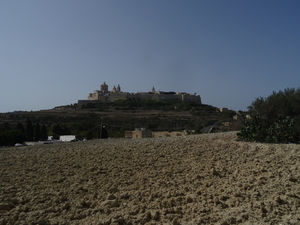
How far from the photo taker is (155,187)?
5.60 m

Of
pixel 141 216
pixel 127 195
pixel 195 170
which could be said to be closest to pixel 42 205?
pixel 127 195

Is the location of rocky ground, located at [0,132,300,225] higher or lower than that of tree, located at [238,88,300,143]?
lower

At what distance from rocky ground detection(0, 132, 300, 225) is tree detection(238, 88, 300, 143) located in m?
1.96

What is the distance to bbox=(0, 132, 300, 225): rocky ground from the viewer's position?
4.28 m

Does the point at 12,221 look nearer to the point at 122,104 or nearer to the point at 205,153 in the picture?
the point at 205,153

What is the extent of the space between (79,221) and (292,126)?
913 cm

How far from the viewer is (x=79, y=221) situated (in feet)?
14.0

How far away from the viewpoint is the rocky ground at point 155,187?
168 inches

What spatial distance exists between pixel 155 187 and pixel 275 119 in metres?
8.80

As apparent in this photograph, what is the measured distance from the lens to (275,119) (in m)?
12.2

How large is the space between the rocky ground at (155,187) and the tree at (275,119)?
1961mm

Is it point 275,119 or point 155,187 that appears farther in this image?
point 275,119

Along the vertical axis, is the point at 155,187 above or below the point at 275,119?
below

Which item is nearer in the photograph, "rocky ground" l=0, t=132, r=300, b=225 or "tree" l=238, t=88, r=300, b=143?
"rocky ground" l=0, t=132, r=300, b=225
